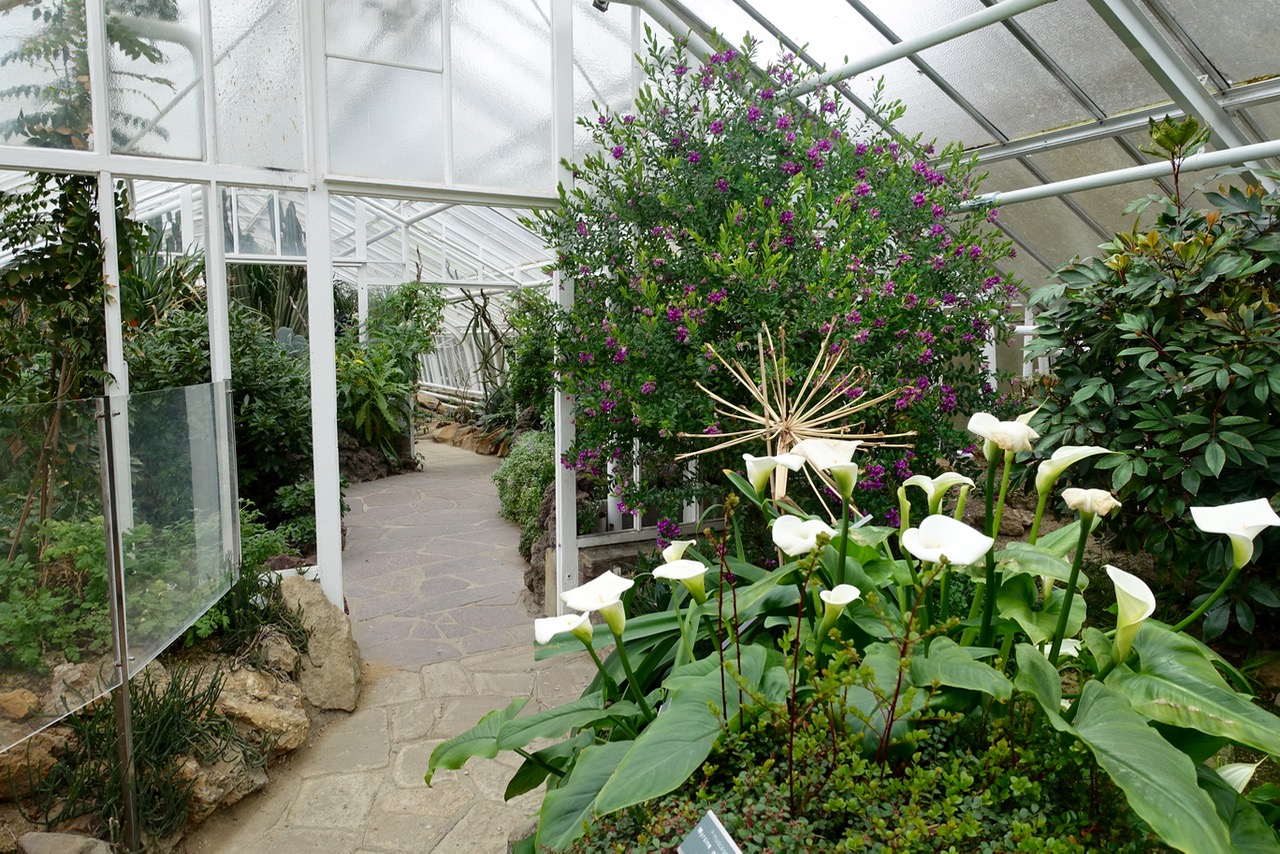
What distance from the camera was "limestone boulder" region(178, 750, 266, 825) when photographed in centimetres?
308

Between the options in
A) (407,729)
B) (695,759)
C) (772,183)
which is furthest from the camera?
(772,183)

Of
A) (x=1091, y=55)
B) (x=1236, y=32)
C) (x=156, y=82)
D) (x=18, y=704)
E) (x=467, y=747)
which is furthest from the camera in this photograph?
(x=1091, y=55)

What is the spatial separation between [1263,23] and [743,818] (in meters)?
4.14

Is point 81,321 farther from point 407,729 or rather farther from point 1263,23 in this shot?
point 1263,23

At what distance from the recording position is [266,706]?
3.60 m

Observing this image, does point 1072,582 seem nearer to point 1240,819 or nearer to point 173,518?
point 1240,819

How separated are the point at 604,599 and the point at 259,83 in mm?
3847

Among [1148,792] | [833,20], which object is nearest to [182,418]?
[1148,792]

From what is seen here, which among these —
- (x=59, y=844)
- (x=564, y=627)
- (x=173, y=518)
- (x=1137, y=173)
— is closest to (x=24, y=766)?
(x=59, y=844)

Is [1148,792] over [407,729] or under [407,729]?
over

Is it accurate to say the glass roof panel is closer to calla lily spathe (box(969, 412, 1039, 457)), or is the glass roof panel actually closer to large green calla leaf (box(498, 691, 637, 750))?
calla lily spathe (box(969, 412, 1039, 457))

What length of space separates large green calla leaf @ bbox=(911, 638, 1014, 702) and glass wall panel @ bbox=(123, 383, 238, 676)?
8.14ft

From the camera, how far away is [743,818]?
1.33m

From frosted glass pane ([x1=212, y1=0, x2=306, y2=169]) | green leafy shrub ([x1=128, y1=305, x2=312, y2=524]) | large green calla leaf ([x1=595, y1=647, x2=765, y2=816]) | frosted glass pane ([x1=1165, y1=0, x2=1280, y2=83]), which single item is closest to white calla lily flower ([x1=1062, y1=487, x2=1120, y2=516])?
large green calla leaf ([x1=595, y1=647, x2=765, y2=816])
